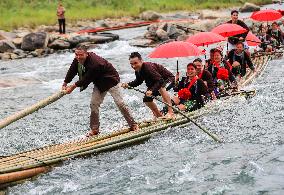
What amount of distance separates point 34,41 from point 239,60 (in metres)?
14.6

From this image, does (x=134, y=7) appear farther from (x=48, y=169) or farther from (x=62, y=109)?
(x=48, y=169)

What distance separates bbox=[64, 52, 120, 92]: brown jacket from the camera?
10266mm

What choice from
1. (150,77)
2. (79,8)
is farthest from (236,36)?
(79,8)

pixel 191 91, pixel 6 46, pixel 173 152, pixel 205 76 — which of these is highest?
pixel 205 76

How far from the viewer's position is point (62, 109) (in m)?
16.2

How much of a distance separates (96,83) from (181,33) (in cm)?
1950

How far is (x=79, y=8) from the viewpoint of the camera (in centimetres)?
4481

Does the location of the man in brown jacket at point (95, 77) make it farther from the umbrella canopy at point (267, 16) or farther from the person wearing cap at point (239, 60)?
the umbrella canopy at point (267, 16)

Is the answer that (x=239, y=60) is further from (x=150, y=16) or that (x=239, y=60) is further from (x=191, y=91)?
(x=150, y=16)

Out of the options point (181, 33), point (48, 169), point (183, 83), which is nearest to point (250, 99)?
point (183, 83)

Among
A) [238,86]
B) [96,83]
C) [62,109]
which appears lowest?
[62,109]

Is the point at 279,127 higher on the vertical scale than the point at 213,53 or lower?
lower

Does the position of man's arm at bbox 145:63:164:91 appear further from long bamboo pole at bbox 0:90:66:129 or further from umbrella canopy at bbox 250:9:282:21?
umbrella canopy at bbox 250:9:282:21

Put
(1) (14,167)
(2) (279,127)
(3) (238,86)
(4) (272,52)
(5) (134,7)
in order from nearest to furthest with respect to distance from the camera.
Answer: (1) (14,167) → (2) (279,127) → (3) (238,86) → (4) (272,52) → (5) (134,7)
